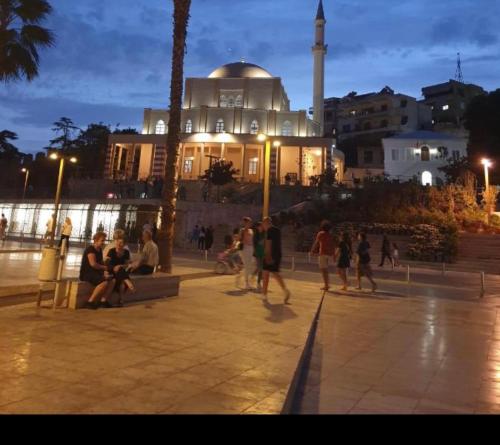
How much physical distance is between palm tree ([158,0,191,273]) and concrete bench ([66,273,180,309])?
2174 millimetres

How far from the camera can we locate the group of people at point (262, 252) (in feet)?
30.0

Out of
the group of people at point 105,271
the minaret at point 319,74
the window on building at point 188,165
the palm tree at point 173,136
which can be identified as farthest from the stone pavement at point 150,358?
the minaret at point 319,74

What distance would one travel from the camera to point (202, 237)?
26.7 meters

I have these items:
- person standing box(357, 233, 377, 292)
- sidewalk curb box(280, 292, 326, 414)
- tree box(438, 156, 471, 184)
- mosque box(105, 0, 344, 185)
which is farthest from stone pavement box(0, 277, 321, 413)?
mosque box(105, 0, 344, 185)

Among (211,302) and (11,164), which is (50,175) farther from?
(211,302)

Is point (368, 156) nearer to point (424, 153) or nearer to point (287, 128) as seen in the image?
point (424, 153)

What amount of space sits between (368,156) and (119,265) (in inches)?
2206

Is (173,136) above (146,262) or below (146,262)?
above

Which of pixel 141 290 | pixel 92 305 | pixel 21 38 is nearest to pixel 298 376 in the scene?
pixel 92 305

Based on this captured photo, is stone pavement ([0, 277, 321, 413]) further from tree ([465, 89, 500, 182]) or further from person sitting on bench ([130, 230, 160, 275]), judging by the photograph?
tree ([465, 89, 500, 182])

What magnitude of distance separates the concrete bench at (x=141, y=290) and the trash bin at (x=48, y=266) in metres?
0.32

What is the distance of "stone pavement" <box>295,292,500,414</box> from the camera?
4.16 m

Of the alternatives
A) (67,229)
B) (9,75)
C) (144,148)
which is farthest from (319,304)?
(144,148)

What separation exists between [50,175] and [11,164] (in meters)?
6.06
